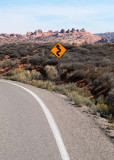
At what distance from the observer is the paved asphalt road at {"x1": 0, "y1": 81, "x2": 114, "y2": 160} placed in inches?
145

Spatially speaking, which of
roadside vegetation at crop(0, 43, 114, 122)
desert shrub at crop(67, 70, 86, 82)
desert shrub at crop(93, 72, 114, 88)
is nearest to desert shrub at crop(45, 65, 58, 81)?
roadside vegetation at crop(0, 43, 114, 122)

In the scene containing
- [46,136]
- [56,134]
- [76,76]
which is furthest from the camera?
[76,76]

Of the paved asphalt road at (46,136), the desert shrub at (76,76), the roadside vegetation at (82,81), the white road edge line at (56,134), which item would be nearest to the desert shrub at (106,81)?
the roadside vegetation at (82,81)

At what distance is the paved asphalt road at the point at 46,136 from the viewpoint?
12.1 ft

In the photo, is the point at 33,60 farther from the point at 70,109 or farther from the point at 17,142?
the point at 17,142

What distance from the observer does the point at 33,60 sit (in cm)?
2428

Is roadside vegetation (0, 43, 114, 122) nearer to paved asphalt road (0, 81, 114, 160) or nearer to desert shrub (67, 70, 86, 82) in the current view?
desert shrub (67, 70, 86, 82)

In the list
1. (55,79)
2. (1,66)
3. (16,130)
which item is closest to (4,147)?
(16,130)

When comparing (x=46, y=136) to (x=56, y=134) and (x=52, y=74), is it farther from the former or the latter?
(x=52, y=74)

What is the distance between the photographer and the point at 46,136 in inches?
179

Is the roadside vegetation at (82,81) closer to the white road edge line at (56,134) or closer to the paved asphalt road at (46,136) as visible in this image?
the paved asphalt road at (46,136)

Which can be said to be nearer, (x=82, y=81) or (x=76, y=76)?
(x=82, y=81)

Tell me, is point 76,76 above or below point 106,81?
below

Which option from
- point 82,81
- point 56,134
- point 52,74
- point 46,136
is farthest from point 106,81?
point 46,136
